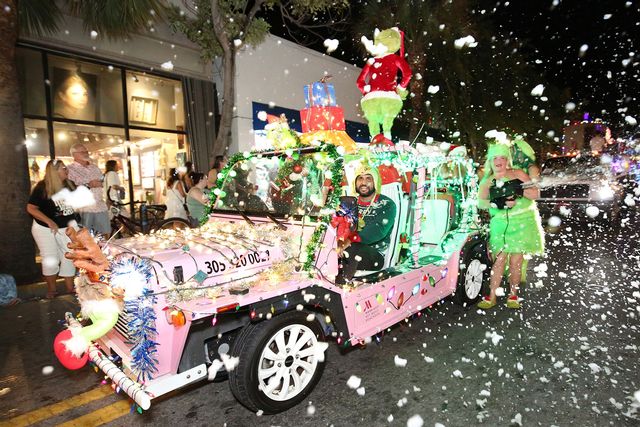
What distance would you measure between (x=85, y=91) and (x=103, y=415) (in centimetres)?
853

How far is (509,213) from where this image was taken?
16.6 ft

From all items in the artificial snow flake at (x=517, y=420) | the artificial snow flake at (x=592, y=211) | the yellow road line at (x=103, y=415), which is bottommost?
the yellow road line at (x=103, y=415)

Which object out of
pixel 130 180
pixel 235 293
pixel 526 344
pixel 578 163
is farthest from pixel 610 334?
pixel 130 180

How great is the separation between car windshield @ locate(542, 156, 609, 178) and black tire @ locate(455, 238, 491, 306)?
268 inches

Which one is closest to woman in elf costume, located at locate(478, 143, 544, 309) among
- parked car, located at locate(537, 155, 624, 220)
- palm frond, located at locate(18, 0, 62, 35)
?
parked car, located at locate(537, 155, 624, 220)

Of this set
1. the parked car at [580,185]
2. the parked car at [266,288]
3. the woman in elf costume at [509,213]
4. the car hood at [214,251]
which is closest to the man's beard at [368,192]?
the parked car at [266,288]

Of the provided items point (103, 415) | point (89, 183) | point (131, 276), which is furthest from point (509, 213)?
point (89, 183)

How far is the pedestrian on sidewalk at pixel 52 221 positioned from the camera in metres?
5.59

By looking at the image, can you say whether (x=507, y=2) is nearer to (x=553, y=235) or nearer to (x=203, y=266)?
(x=553, y=235)

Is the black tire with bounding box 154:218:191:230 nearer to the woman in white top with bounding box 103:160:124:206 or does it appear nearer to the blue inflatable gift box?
the woman in white top with bounding box 103:160:124:206

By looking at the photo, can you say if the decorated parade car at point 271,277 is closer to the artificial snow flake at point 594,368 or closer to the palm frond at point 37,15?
the artificial snow flake at point 594,368

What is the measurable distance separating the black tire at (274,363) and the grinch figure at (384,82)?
11.9 ft

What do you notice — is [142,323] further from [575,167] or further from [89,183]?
[575,167]

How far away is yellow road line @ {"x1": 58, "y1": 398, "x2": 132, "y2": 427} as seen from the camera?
9.58 ft
